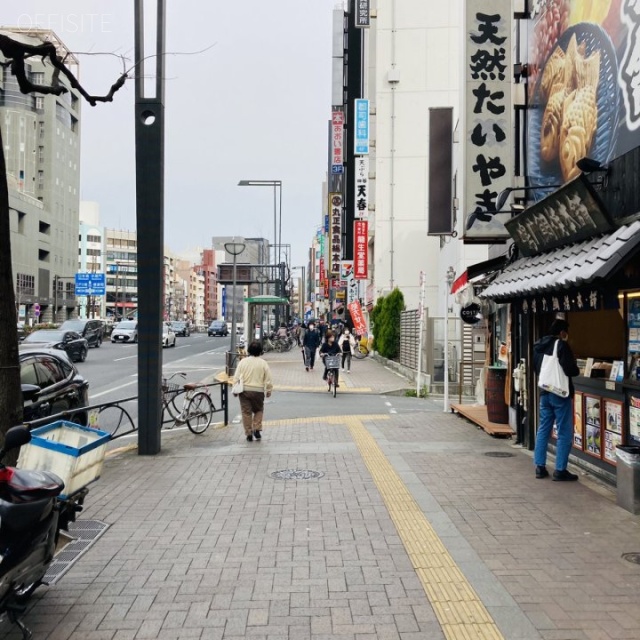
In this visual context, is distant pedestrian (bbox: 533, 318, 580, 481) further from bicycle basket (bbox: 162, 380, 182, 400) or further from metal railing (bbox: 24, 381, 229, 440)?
bicycle basket (bbox: 162, 380, 182, 400)

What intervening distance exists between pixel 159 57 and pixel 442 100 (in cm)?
2953

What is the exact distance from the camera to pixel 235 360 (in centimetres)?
2261

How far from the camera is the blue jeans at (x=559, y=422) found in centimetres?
747

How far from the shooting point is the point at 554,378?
7.39 metres

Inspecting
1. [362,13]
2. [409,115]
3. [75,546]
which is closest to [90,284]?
[362,13]

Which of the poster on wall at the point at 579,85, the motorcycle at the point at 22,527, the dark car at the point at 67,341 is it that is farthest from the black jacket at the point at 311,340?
the motorcycle at the point at 22,527

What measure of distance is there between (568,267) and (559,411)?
5.55ft

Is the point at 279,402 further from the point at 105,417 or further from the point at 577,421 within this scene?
the point at 577,421

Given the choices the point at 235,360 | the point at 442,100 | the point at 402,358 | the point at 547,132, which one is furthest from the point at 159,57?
the point at 442,100

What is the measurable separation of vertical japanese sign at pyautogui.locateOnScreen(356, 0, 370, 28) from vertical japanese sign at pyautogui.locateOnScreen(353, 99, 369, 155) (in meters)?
6.56

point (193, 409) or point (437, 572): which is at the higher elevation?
point (193, 409)

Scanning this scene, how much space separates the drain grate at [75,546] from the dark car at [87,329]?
33.7m

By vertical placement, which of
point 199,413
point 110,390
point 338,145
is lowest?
point 110,390

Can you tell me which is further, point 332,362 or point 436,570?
point 332,362
